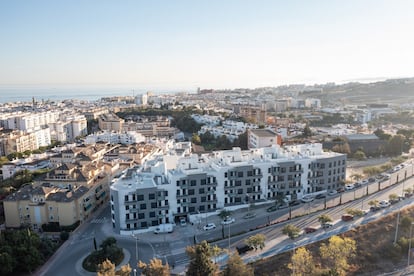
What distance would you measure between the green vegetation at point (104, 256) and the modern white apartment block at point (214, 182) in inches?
131

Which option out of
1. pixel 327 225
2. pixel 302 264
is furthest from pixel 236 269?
pixel 327 225

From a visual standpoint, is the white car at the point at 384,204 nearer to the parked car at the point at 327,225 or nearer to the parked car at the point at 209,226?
the parked car at the point at 327,225

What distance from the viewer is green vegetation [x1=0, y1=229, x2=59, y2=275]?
656 inches

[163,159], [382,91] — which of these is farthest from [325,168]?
[382,91]

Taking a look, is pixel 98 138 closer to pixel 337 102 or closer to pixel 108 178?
pixel 108 178

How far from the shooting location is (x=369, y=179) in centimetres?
3031

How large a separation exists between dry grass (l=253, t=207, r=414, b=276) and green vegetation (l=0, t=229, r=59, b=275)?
1122cm

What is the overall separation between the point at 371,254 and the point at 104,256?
14.5 m

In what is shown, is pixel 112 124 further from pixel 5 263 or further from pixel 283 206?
pixel 5 263

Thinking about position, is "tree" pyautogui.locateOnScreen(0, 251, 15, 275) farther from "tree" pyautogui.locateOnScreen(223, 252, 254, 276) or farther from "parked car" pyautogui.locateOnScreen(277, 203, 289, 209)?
"parked car" pyautogui.locateOnScreen(277, 203, 289, 209)

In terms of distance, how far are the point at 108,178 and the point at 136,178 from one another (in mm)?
6125

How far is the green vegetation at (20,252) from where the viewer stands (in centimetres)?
1667

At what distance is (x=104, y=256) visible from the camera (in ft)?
59.2

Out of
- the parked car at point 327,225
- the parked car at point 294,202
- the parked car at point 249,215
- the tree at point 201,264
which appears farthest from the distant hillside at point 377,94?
the tree at point 201,264
